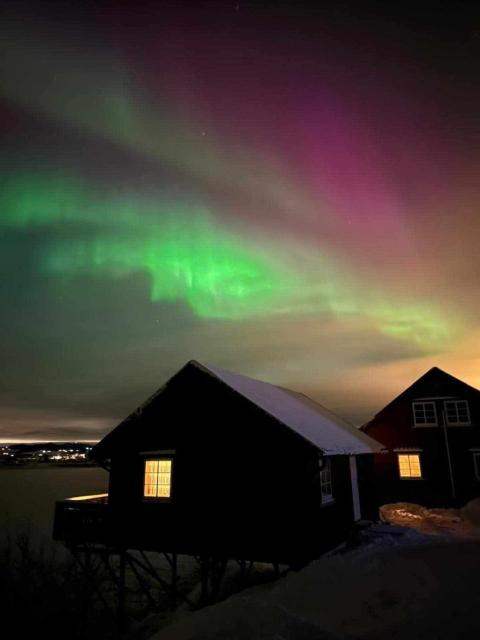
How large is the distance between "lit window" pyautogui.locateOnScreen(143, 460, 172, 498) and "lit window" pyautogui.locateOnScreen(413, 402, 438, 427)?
18711mm

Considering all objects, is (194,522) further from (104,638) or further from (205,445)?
(104,638)

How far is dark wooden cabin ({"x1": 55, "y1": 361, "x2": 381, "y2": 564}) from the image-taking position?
14.1m

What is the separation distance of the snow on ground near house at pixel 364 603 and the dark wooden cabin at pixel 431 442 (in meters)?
14.9

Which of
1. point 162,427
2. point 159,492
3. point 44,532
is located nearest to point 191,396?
point 162,427

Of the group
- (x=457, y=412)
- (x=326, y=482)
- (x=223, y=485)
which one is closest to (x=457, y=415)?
(x=457, y=412)

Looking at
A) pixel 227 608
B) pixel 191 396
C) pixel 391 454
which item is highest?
pixel 191 396

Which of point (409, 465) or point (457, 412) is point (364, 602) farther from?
point (457, 412)

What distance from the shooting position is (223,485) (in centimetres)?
1527

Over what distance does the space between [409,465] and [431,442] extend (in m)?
2.02

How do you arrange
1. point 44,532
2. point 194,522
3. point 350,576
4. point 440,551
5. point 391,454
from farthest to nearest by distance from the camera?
point 44,532, point 391,454, point 194,522, point 440,551, point 350,576

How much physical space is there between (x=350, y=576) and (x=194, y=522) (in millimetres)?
5748

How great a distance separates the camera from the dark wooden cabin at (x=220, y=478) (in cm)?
1408

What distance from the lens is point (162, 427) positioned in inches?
660

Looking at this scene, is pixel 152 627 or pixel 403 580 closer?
pixel 403 580
